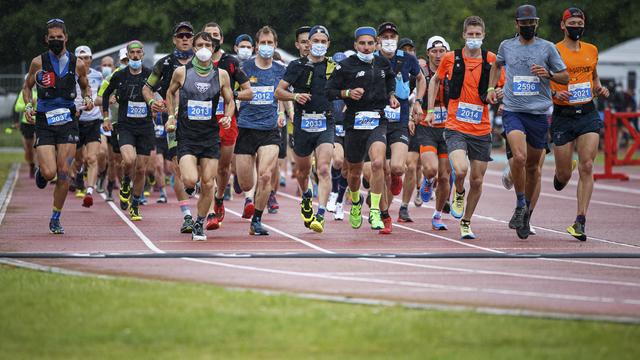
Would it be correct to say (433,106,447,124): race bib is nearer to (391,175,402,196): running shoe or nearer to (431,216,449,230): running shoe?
(391,175,402,196): running shoe

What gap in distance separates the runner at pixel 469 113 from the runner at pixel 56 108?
3946mm

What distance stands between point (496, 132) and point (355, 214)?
2771 centimetres

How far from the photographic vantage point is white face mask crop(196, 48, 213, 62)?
15602 mm

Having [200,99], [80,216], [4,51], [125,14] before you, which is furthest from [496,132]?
[200,99]

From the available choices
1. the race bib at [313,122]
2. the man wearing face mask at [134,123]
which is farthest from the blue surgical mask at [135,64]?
the race bib at [313,122]

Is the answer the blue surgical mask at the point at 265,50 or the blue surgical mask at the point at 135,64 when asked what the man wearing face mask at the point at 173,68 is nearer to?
the blue surgical mask at the point at 265,50

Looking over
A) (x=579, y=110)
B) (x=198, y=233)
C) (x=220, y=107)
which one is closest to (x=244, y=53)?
(x=220, y=107)

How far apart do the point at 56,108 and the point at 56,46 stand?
2.23 ft

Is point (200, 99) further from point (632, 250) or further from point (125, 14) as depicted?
point (125, 14)

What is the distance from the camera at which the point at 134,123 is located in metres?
19.1

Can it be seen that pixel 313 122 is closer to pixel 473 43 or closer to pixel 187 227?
pixel 187 227

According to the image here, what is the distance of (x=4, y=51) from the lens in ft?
160

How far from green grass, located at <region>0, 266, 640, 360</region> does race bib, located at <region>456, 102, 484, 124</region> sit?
5689 mm

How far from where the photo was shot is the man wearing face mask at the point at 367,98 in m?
16.3
